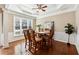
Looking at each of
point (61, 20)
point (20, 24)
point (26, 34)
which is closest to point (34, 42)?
point (26, 34)

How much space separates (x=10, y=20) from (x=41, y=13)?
597 millimetres

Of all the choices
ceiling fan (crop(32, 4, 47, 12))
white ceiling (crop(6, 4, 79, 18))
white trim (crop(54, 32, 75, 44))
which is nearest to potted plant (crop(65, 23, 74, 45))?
white trim (crop(54, 32, 75, 44))

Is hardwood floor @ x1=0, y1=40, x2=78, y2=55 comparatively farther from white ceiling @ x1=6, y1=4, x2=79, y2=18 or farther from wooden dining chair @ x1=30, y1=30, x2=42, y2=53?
white ceiling @ x1=6, y1=4, x2=79, y2=18

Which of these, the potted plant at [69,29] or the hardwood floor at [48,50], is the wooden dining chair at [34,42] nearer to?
the hardwood floor at [48,50]

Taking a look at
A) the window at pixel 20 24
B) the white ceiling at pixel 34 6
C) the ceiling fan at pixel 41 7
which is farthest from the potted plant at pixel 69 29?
the window at pixel 20 24

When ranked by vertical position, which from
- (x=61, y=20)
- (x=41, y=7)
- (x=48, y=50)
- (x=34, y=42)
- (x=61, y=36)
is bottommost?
(x=48, y=50)

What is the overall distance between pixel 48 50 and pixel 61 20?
2.03 ft

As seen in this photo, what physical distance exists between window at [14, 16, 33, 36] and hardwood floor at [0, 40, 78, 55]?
19 centimetres

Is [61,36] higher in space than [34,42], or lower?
higher

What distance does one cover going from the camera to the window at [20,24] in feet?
7.76

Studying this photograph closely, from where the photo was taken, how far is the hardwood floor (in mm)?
2308

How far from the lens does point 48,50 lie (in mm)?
2352

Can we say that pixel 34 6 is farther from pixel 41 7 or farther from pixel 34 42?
pixel 34 42
